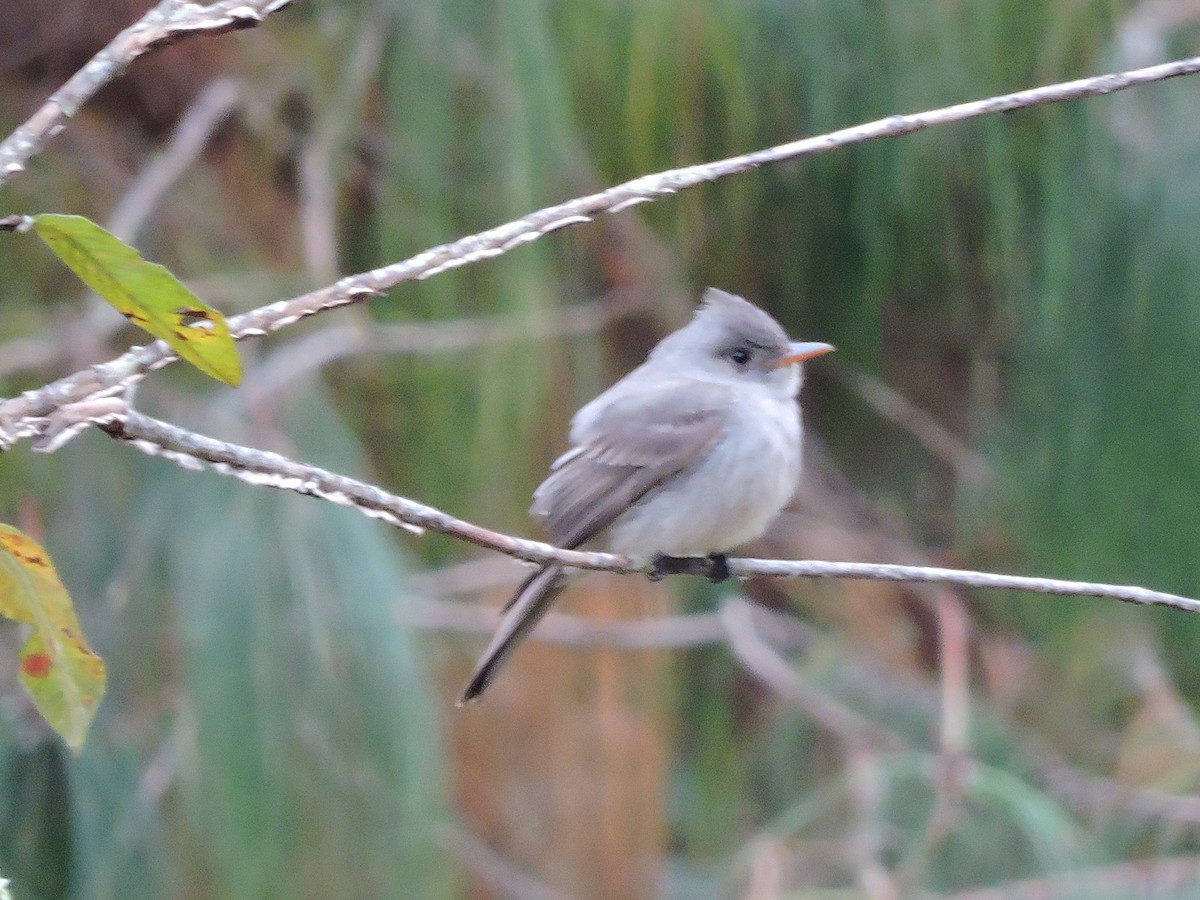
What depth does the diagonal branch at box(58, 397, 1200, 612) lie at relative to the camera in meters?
0.62

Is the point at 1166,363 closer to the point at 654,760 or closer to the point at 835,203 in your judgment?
the point at 835,203

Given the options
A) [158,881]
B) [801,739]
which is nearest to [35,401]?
[158,881]

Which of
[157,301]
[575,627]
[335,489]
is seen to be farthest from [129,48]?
[575,627]

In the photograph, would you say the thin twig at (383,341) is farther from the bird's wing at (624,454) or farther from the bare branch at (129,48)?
the bare branch at (129,48)

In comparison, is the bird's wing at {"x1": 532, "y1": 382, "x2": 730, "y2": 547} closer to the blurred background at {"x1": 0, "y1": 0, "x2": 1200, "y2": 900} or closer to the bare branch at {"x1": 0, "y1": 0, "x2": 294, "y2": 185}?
the blurred background at {"x1": 0, "y1": 0, "x2": 1200, "y2": 900}

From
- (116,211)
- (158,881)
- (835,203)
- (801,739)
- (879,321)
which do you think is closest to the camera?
(158,881)

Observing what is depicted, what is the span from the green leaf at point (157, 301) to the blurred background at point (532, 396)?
748 mm

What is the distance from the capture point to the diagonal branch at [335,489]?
0.62 meters

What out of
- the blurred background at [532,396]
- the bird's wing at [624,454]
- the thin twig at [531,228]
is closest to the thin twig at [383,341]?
the blurred background at [532,396]

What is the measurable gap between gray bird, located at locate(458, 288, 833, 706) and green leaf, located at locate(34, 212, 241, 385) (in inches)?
36.3

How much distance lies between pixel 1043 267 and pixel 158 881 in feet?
3.57

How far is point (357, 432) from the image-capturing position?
162 centimetres

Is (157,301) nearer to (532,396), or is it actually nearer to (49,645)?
(49,645)

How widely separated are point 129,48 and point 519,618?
98 cm
